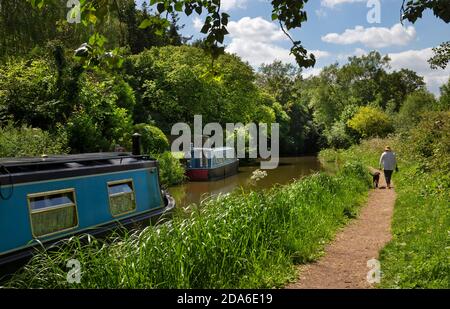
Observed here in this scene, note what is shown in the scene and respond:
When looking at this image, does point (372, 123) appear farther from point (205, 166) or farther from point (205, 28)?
point (205, 28)

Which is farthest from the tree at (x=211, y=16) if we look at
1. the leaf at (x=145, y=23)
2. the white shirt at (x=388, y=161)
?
the white shirt at (x=388, y=161)

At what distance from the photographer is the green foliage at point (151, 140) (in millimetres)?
20484

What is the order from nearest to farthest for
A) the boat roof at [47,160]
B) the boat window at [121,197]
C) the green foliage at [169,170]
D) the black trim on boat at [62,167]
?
the black trim on boat at [62,167]
the boat roof at [47,160]
the boat window at [121,197]
the green foliage at [169,170]

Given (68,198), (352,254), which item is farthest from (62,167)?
(352,254)

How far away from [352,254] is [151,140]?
15.0 m

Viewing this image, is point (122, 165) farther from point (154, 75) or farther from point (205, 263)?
point (154, 75)

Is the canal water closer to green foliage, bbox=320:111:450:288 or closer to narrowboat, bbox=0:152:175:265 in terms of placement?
green foliage, bbox=320:111:450:288

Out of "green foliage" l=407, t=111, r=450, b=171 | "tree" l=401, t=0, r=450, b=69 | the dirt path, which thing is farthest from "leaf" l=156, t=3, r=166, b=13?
"green foliage" l=407, t=111, r=450, b=171

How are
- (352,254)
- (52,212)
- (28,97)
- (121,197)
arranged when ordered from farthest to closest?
(28,97)
(121,197)
(352,254)
(52,212)

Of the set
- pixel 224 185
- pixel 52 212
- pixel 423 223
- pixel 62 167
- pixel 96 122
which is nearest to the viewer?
pixel 52 212

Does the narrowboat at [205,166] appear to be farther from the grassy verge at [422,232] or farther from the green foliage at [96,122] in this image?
the grassy verge at [422,232]

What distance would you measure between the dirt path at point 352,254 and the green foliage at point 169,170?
10.6m

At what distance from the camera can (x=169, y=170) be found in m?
20.2

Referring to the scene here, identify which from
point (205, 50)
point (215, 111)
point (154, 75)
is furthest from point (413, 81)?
point (205, 50)
